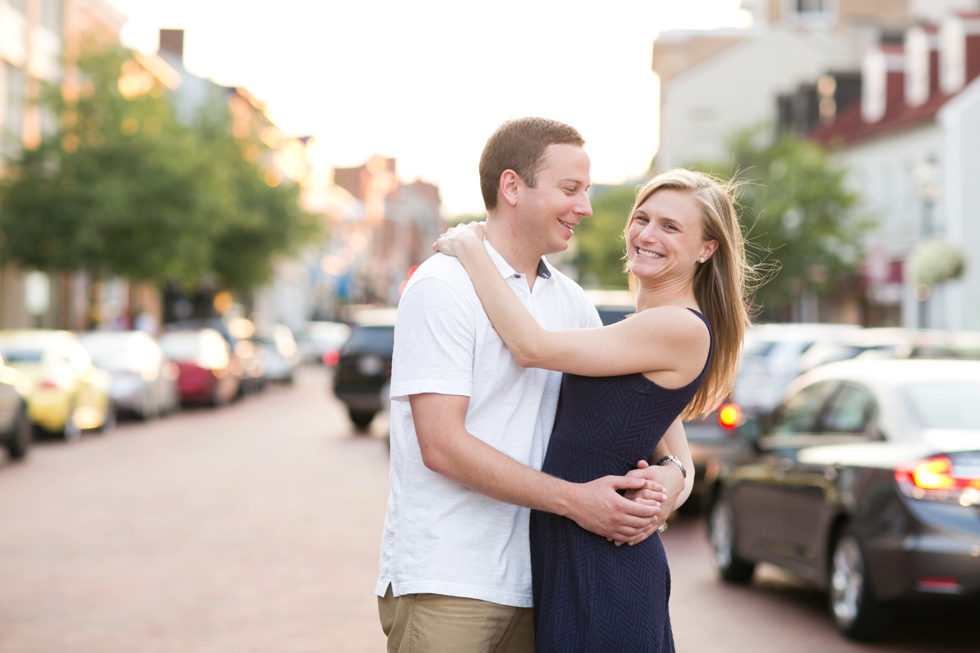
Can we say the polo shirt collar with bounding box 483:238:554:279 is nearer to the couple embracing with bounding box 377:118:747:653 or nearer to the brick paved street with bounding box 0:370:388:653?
the couple embracing with bounding box 377:118:747:653

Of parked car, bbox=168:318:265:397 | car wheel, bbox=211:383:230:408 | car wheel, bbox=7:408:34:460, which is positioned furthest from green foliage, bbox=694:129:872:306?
car wheel, bbox=7:408:34:460

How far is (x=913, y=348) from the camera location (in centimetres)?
1407

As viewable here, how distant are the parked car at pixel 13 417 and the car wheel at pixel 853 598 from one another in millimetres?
11346

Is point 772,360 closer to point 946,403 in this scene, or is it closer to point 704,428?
point 704,428

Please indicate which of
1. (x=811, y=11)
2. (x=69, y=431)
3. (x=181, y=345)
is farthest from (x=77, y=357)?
(x=811, y=11)

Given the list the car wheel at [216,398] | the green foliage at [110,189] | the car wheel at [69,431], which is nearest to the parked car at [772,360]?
the car wheel at [69,431]

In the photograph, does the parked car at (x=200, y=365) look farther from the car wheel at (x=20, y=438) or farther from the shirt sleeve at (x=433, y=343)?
the shirt sleeve at (x=433, y=343)

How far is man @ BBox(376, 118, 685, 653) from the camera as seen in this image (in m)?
3.18

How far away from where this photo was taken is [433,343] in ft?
10.5

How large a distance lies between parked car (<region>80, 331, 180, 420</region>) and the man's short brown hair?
2194cm

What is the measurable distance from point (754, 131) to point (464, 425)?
118ft

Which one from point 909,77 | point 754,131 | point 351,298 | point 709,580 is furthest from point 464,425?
point 351,298

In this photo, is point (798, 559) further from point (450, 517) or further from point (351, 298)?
point (351, 298)

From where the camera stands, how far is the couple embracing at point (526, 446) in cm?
319
